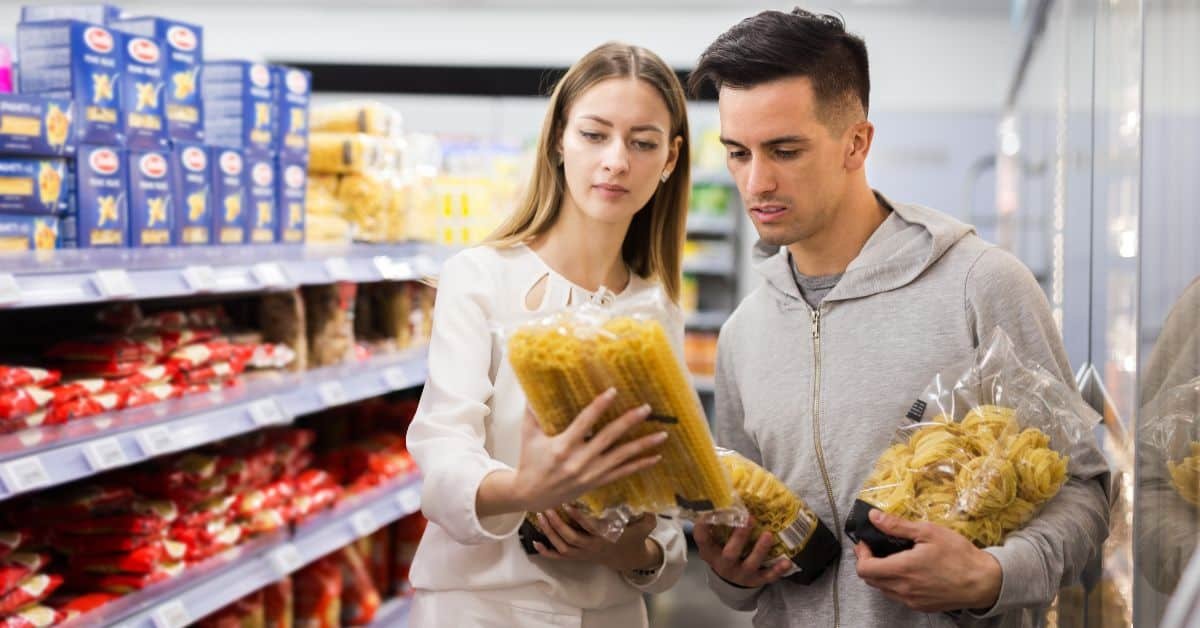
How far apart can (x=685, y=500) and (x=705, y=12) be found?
26.3 ft

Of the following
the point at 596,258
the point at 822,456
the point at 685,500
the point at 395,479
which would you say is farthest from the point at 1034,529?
the point at 395,479

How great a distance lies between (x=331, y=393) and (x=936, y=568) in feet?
7.75

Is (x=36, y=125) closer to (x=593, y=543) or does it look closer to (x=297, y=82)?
(x=297, y=82)

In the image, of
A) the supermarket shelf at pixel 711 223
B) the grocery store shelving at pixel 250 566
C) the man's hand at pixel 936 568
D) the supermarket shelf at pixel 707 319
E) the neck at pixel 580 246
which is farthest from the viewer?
the supermarket shelf at pixel 707 319

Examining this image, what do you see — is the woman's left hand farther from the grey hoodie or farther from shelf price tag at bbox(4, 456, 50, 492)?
shelf price tag at bbox(4, 456, 50, 492)

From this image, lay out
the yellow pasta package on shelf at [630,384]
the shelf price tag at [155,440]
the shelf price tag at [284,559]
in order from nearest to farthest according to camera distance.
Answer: the yellow pasta package on shelf at [630,384], the shelf price tag at [155,440], the shelf price tag at [284,559]

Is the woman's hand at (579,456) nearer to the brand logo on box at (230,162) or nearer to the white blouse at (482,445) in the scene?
the white blouse at (482,445)

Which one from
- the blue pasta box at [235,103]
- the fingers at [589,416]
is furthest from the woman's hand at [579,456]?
the blue pasta box at [235,103]

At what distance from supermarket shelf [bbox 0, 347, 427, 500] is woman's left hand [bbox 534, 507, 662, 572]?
3.64 feet

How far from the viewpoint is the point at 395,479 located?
408 centimetres

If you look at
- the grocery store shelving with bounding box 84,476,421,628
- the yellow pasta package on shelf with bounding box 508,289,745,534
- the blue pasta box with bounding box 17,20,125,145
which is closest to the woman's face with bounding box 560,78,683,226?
the yellow pasta package on shelf with bounding box 508,289,745,534

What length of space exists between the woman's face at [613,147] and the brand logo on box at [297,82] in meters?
1.78

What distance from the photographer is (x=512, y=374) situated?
182 cm

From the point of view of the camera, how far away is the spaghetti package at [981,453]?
4.83 ft
